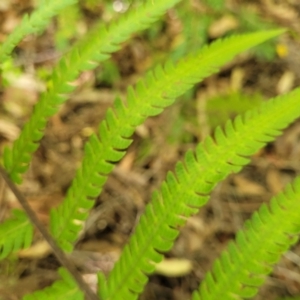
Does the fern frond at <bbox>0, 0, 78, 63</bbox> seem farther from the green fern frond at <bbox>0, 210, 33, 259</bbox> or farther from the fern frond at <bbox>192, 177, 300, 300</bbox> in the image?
the fern frond at <bbox>192, 177, 300, 300</bbox>

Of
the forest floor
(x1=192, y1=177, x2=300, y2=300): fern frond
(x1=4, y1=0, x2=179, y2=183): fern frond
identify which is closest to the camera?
(x1=192, y1=177, x2=300, y2=300): fern frond

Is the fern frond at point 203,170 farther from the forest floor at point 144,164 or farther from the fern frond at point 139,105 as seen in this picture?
the forest floor at point 144,164

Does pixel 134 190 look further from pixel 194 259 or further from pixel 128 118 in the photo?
pixel 128 118

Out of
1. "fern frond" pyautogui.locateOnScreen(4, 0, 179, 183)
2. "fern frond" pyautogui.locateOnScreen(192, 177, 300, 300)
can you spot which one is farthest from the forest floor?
"fern frond" pyautogui.locateOnScreen(192, 177, 300, 300)

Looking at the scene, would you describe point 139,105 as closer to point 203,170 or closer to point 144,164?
point 203,170

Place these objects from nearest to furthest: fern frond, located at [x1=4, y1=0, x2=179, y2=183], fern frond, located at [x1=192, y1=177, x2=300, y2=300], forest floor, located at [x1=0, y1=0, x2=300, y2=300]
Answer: fern frond, located at [x1=192, y1=177, x2=300, y2=300]
fern frond, located at [x1=4, y1=0, x2=179, y2=183]
forest floor, located at [x1=0, y1=0, x2=300, y2=300]

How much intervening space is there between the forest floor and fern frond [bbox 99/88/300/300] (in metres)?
0.82

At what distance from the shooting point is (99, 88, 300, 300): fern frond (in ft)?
2.37

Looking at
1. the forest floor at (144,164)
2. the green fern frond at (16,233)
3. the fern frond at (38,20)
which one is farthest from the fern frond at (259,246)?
the forest floor at (144,164)

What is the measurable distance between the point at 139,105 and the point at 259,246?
0.30 meters

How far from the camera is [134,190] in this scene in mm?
1705

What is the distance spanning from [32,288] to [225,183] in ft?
2.53

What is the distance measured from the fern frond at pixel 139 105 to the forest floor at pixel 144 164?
78 cm

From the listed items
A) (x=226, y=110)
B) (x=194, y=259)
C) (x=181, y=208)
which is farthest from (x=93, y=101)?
(x=181, y=208)
